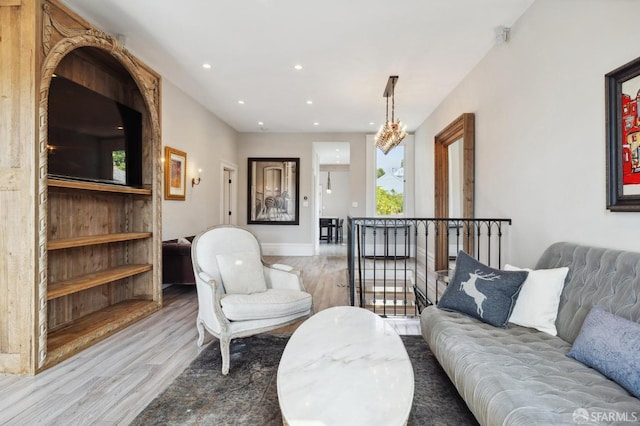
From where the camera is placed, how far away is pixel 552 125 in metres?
2.54

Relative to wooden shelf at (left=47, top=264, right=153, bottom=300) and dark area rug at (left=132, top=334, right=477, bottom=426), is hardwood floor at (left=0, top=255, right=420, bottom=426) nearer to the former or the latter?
dark area rug at (left=132, top=334, right=477, bottom=426)

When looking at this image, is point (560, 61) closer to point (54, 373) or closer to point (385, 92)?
point (385, 92)

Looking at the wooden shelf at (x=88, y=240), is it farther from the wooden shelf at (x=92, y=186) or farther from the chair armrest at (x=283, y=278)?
the chair armrest at (x=283, y=278)

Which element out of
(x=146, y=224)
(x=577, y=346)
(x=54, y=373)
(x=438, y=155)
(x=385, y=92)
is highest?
(x=385, y=92)

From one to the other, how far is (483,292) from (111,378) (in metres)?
2.63

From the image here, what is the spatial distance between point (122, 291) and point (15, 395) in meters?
1.79

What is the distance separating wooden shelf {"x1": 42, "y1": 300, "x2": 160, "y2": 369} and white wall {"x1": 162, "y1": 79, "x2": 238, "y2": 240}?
4.03ft

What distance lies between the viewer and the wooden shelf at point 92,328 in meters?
2.46

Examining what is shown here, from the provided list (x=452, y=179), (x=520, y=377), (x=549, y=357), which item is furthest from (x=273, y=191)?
(x=520, y=377)

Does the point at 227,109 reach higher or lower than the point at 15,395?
higher

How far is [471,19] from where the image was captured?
302cm

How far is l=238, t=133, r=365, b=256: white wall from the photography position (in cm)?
769

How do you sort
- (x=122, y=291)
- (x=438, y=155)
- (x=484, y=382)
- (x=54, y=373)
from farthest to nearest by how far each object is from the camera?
(x=438, y=155), (x=122, y=291), (x=54, y=373), (x=484, y=382)

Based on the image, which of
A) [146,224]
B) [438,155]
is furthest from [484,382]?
[438,155]
